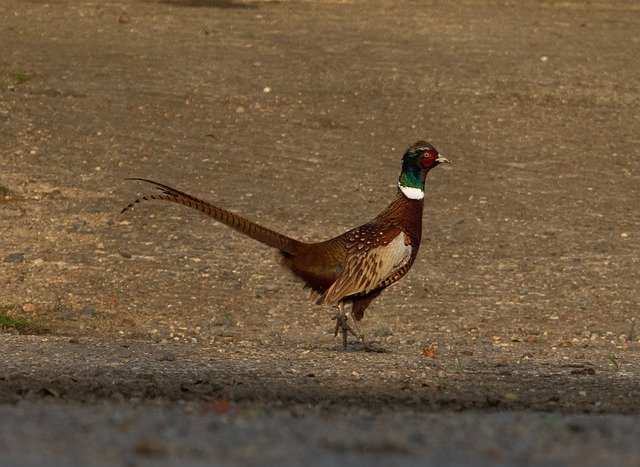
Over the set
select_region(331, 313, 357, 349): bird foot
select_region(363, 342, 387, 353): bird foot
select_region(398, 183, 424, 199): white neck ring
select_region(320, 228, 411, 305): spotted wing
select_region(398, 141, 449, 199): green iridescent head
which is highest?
select_region(398, 141, 449, 199): green iridescent head

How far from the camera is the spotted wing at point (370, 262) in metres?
9.49

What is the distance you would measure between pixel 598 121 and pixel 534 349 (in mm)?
6428

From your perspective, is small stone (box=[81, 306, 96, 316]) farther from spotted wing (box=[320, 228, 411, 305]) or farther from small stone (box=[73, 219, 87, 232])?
spotted wing (box=[320, 228, 411, 305])

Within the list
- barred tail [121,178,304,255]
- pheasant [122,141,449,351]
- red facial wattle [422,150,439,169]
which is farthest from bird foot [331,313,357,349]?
red facial wattle [422,150,439,169]

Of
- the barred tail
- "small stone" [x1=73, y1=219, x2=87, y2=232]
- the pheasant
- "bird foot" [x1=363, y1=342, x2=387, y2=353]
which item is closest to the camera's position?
the barred tail

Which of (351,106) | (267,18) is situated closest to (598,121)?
(351,106)

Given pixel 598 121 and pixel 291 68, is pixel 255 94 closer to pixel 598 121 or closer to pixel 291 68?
pixel 291 68

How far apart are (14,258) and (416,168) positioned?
11.8 ft

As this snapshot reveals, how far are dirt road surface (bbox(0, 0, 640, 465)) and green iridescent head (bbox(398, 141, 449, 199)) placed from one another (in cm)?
112

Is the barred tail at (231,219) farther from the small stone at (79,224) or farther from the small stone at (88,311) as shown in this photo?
the small stone at (79,224)

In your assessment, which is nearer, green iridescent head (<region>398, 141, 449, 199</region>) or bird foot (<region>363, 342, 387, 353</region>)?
bird foot (<region>363, 342, 387, 353</region>)

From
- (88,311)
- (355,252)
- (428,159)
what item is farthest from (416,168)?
(88,311)

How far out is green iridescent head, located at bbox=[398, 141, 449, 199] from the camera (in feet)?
32.1

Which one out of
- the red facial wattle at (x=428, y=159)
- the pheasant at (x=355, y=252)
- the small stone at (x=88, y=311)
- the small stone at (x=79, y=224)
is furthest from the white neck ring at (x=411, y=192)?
Answer: the small stone at (x=79, y=224)
